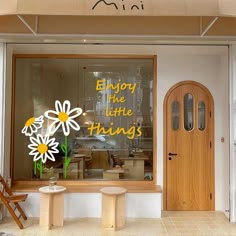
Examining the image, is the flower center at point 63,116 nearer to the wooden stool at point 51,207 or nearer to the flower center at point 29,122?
the flower center at point 29,122

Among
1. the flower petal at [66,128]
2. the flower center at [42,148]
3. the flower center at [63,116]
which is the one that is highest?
the flower center at [63,116]

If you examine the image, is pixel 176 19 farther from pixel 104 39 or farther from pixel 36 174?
pixel 36 174

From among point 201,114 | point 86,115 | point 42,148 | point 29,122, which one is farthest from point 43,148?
point 201,114

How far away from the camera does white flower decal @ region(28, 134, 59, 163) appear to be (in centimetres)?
509

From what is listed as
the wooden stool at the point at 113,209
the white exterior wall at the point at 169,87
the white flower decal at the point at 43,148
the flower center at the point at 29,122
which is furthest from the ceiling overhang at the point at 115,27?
the wooden stool at the point at 113,209

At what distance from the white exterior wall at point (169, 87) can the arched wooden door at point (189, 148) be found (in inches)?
4.3

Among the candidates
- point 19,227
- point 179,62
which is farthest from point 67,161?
point 179,62

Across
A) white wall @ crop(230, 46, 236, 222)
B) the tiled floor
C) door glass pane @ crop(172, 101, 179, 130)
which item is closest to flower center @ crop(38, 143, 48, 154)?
the tiled floor

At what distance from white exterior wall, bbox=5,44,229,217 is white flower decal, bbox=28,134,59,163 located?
44 cm

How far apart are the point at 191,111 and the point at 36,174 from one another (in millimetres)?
2974

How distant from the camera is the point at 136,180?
5.14 meters

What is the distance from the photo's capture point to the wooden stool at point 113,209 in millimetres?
4148

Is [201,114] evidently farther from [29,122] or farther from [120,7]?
[29,122]

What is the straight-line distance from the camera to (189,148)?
5125mm
